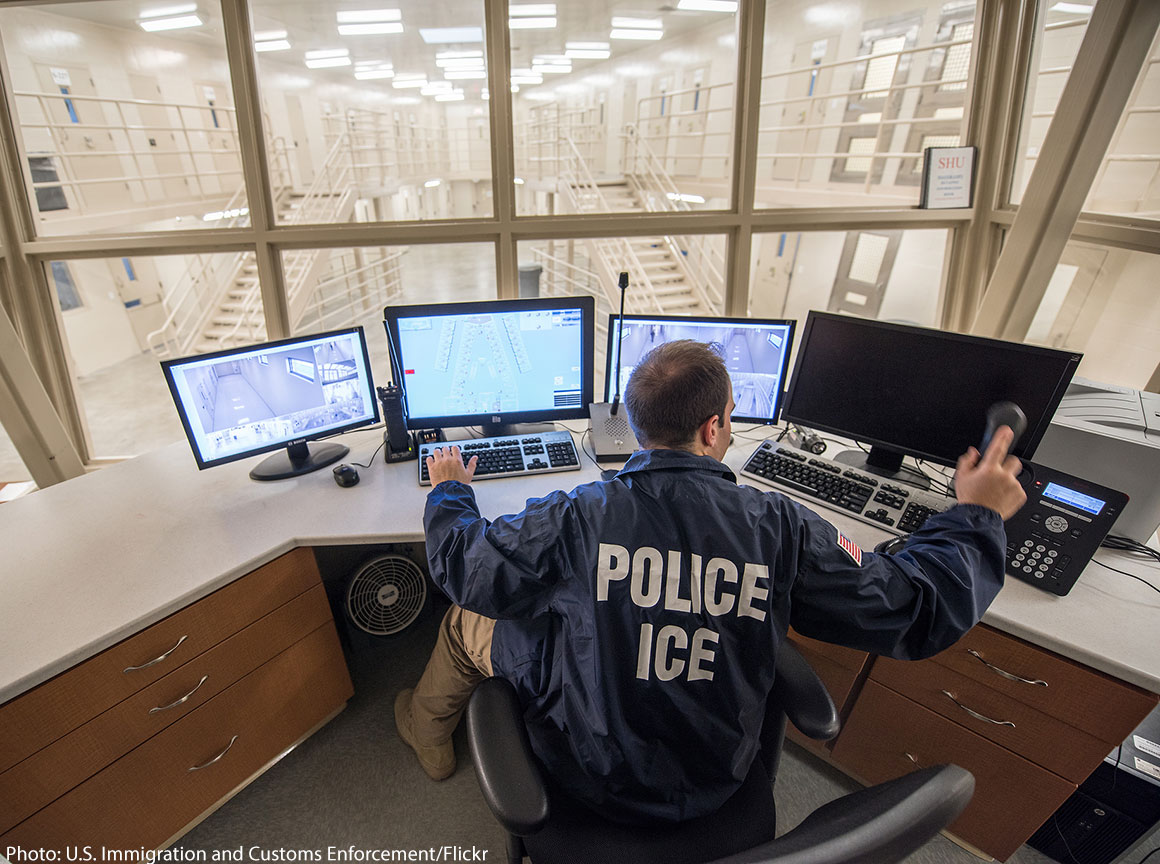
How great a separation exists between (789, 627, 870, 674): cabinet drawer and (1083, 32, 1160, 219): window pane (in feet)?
5.65

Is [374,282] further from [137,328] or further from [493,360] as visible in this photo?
[137,328]

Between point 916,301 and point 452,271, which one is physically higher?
point 916,301

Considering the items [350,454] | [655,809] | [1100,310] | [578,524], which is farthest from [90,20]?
[1100,310]

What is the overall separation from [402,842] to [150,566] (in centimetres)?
97

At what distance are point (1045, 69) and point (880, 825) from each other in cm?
274

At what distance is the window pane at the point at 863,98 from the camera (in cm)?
367

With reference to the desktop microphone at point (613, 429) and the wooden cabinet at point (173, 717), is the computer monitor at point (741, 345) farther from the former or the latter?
the wooden cabinet at point (173, 717)

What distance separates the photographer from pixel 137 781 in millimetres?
1232

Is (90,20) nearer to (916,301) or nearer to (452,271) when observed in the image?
(452,271)

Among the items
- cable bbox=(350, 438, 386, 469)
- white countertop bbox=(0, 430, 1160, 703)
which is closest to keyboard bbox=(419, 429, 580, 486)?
white countertop bbox=(0, 430, 1160, 703)

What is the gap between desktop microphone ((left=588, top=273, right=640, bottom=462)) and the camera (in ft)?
5.65

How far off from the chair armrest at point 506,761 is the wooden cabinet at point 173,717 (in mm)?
750

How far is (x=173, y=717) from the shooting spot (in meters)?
1.26

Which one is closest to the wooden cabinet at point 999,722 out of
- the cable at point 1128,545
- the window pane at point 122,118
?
the cable at point 1128,545
